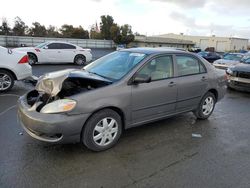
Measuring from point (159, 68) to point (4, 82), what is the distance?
5007 mm

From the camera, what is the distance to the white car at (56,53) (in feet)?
42.8

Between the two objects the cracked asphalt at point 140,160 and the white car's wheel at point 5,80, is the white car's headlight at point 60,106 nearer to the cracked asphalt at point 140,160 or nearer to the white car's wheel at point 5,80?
the cracked asphalt at point 140,160

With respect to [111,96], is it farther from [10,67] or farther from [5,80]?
[5,80]

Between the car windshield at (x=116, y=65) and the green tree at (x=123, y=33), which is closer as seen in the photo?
the car windshield at (x=116, y=65)

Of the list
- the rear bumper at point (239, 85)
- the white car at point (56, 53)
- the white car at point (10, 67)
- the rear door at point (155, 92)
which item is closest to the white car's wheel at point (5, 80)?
the white car at point (10, 67)

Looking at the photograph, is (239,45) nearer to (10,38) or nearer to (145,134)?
(10,38)

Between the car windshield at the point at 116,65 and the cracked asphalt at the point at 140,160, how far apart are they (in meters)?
1.14

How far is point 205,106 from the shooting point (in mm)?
5090

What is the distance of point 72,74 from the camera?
11.8 ft

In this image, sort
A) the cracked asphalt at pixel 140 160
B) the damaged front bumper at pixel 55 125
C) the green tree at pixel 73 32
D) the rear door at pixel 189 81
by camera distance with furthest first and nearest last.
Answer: the green tree at pixel 73 32, the rear door at pixel 189 81, the damaged front bumper at pixel 55 125, the cracked asphalt at pixel 140 160

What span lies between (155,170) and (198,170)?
1.97ft

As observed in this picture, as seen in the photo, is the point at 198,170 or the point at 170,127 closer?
the point at 198,170

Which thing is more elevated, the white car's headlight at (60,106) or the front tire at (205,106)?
the white car's headlight at (60,106)

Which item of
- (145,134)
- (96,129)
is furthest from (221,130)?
(96,129)
